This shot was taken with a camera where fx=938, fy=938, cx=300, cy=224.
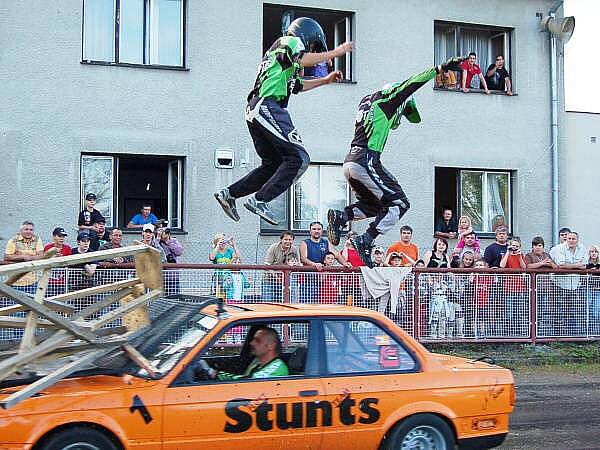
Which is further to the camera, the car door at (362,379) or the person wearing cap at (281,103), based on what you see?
the person wearing cap at (281,103)

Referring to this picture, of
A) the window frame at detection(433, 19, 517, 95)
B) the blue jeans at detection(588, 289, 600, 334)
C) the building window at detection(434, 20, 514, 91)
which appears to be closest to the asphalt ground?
the blue jeans at detection(588, 289, 600, 334)

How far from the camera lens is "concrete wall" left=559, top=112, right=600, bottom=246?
2105cm

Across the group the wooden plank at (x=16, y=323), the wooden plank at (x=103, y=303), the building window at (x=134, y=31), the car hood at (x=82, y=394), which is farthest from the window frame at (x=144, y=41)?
the car hood at (x=82, y=394)

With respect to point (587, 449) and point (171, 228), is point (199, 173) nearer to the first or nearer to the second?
point (171, 228)

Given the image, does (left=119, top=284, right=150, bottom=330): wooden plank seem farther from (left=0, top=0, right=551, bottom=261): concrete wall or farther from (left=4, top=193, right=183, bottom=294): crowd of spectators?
(left=0, top=0, right=551, bottom=261): concrete wall

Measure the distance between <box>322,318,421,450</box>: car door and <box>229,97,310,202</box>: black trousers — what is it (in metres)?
2.61

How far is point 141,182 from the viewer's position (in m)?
18.3

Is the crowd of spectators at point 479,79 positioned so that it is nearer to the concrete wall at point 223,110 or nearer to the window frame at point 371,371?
the concrete wall at point 223,110

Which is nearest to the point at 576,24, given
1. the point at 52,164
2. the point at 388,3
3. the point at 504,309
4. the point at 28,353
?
the point at 388,3

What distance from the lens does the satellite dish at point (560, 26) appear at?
20453 millimetres

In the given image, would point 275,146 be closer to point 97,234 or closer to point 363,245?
point 363,245

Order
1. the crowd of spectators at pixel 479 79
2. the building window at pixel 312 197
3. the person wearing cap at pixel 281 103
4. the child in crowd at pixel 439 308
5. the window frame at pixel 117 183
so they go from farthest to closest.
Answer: the crowd of spectators at pixel 479 79 → the building window at pixel 312 197 → the window frame at pixel 117 183 → the child in crowd at pixel 439 308 → the person wearing cap at pixel 281 103

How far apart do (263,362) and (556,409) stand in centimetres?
538

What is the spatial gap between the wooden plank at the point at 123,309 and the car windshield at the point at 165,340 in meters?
0.24
